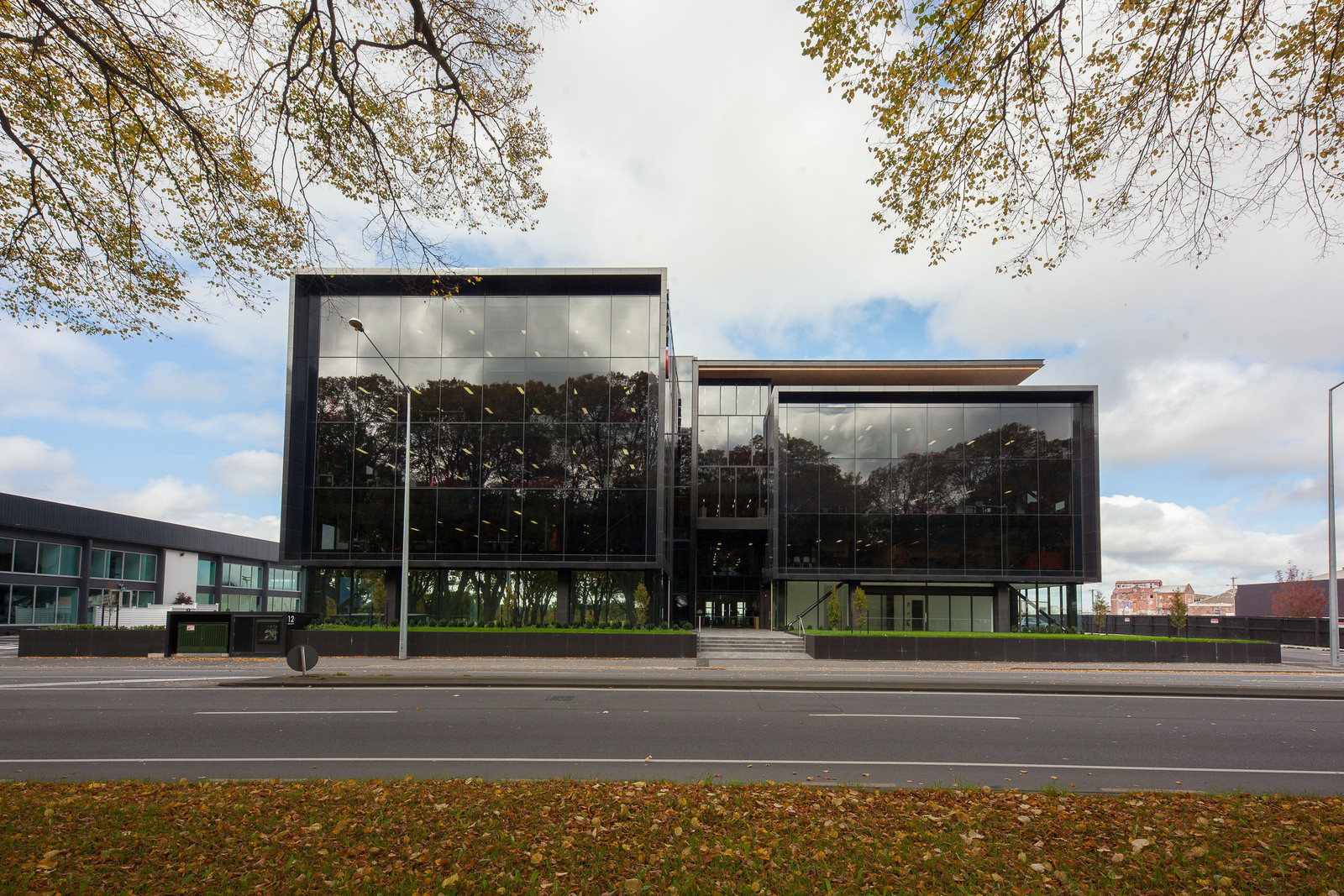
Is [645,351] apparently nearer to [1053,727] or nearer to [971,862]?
[1053,727]

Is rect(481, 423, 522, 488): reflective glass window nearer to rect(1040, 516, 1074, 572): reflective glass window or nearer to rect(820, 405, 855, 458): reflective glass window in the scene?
rect(820, 405, 855, 458): reflective glass window

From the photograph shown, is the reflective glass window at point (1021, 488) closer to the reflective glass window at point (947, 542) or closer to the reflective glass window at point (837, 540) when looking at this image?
the reflective glass window at point (947, 542)

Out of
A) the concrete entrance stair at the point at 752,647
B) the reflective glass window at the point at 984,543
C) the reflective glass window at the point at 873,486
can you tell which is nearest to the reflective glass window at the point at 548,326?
the concrete entrance stair at the point at 752,647

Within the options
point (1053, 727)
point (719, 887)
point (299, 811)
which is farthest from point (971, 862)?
point (1053, 727)

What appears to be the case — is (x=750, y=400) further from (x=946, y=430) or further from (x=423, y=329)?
(x=423, y=329)

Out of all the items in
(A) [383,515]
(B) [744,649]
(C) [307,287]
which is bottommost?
(B) [744,649]

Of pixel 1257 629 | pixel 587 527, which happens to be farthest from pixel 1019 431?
pixel 587 527

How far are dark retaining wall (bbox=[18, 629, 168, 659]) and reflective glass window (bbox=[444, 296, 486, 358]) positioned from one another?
46.8 ft

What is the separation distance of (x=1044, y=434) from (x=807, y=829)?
3240 cm

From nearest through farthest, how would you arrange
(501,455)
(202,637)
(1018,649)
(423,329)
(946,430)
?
1. (202,637)
2. (1018,649)
3. (501,455)
4. (423,329)
5. (946,430)

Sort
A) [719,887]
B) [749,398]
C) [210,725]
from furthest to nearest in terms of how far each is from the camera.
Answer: [749,398] < [210,725] < [719,887]

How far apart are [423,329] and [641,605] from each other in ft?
47.6

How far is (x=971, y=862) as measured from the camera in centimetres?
498

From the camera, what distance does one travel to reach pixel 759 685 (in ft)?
54.5
